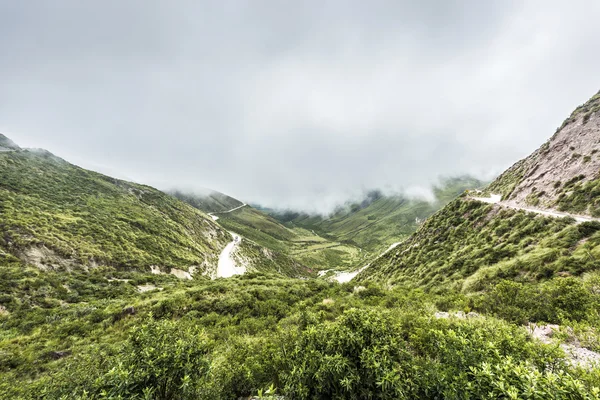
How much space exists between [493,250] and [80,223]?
74.0 metres

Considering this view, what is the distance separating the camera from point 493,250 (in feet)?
78.0

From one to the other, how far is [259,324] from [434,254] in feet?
97.4

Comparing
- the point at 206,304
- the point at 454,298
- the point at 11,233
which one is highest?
the point at 454,298

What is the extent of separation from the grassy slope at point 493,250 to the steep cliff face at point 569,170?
4436 mm

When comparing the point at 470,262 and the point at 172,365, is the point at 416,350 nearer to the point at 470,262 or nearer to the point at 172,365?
the point at 172,365

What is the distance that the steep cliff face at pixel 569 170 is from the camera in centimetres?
2573

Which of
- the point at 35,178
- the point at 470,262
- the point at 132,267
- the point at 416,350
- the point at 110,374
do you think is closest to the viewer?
the point at 110,374

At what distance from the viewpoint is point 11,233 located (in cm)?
3262

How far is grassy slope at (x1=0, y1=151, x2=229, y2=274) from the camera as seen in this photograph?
35.4 m

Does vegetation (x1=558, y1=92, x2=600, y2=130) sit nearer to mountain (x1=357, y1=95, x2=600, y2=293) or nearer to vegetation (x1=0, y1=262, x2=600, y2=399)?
mountain (x1=357, y1=95, x2=600, y2=293)

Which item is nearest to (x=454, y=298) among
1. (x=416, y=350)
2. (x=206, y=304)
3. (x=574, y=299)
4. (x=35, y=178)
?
(x=574, y=299)

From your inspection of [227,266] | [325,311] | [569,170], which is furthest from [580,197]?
[227,266]

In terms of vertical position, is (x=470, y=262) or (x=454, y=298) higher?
(x=470, y=262)

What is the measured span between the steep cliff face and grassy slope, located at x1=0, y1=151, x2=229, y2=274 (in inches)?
2802
